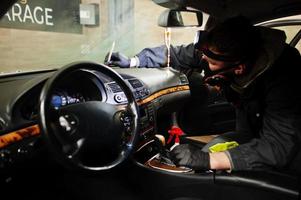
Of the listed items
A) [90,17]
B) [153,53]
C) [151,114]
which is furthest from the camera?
[90,17]

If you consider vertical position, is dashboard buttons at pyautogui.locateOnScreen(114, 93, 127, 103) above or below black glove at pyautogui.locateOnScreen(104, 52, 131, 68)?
below

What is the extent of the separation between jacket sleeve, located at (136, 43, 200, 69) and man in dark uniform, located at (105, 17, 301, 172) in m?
0.93

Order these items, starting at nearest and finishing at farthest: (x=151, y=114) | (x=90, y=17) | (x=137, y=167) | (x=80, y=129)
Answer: (x=80, y=129), (x=137, y=167), (x=151, y=114), (x=90, y=17)

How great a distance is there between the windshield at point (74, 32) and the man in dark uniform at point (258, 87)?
3.58ft

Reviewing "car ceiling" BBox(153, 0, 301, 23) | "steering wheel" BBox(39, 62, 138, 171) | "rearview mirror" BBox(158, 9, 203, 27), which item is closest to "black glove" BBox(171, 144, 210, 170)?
"steering wheel" BBox(39, 62, 138, 171)

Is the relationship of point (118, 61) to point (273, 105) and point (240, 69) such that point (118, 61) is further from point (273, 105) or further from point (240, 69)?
point (273, 105)

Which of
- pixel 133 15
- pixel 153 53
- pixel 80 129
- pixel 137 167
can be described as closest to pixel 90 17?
pixel 133 15

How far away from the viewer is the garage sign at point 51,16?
3.12m

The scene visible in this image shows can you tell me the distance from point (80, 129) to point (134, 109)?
0.95 feet

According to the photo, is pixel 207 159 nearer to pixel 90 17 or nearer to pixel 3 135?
pixel 3 135

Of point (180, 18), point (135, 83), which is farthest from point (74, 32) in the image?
point (135, 83)

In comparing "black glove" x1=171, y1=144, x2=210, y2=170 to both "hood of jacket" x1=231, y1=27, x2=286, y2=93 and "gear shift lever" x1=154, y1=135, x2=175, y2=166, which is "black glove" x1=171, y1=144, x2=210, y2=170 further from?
"hood of jacket" x1=231, y1=27, x2=286, y2=93

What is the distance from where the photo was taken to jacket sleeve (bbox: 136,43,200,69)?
292 cm

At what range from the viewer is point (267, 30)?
201cm
